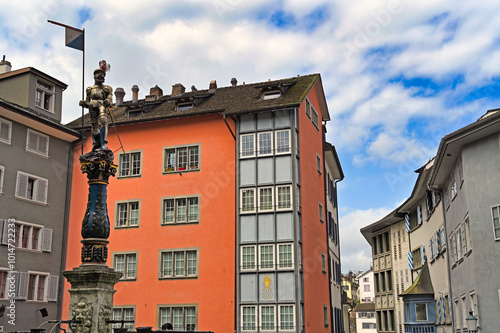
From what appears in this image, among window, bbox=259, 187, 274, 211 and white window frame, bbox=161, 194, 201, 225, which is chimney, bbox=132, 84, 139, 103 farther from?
window, bbox=259, 187, 274, 211

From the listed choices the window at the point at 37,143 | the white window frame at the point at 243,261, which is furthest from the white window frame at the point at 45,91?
the white window frame at the point at 243,261

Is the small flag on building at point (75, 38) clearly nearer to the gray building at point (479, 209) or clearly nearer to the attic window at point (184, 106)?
the gray building at point (479, 209)

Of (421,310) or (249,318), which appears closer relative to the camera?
(249,318)

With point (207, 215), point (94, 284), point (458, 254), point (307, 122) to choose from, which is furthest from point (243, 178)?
point (94, 284)

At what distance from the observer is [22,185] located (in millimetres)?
29141

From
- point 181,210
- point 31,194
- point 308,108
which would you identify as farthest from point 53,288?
point 308,108

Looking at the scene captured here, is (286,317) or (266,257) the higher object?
(266,257)

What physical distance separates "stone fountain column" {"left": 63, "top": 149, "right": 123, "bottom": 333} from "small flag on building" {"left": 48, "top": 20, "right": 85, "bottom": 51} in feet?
12.8

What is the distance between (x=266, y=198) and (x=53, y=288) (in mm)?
12243

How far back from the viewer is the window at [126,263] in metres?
30.7

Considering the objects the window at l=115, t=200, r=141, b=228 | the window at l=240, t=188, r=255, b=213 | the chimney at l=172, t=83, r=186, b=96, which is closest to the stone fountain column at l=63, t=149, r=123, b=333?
the window at l=240, t=188, r=255, b=213

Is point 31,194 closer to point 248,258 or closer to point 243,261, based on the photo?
point 243,261

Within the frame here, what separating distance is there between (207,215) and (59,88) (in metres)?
11.4

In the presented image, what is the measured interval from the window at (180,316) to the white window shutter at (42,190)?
8570 mm
